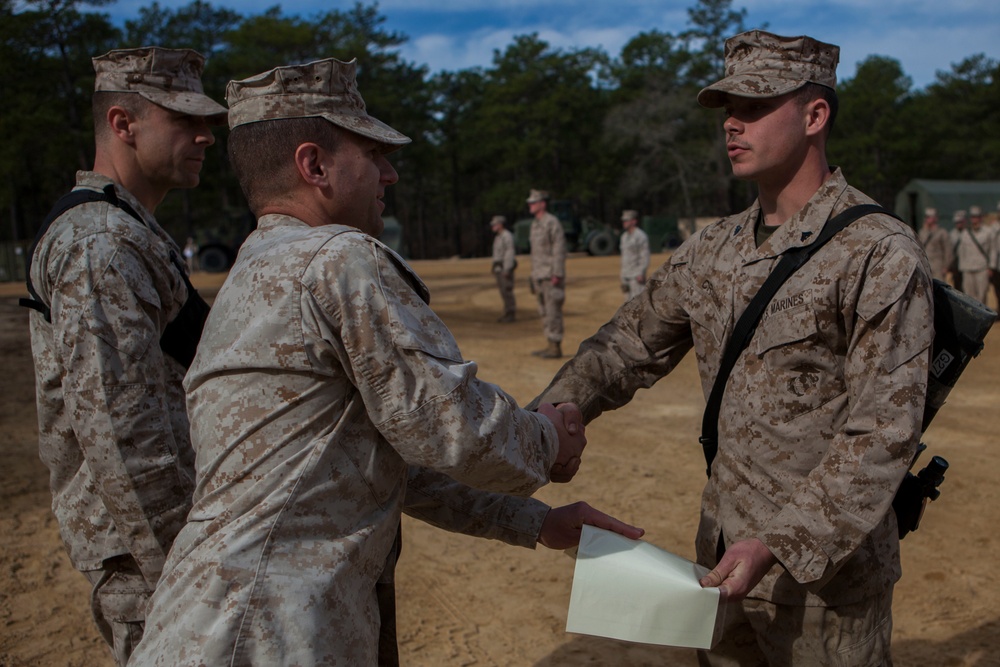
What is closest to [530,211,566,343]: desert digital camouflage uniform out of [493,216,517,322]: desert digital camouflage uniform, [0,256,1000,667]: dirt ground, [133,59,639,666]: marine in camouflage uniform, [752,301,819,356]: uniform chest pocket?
[493,216,517,322]: desert digital camouflage uniform

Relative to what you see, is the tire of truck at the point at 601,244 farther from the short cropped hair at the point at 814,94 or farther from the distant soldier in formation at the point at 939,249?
the short cropped hair at the point at 814,94

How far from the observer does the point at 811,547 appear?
236cm

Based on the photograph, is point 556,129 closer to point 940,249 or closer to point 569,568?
point 940,249

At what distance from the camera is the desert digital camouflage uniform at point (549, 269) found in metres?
13.2

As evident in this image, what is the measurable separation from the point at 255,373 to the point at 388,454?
358 mm

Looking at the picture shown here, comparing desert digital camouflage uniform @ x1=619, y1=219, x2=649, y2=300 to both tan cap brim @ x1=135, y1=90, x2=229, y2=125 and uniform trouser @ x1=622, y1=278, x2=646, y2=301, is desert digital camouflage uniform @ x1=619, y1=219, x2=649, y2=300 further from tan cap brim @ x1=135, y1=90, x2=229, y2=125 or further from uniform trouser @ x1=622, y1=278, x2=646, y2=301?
tan cap brim @ x1=135, y1=90, x2=229, y2=125

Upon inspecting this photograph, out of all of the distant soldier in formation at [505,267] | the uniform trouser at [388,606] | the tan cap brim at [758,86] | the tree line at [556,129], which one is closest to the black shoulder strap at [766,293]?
the tan cap brim at [758,86]

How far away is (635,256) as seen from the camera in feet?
49.9

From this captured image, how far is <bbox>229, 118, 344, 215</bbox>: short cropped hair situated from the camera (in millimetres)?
2166

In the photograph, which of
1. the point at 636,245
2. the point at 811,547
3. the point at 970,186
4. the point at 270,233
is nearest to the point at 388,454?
the point at 270,233

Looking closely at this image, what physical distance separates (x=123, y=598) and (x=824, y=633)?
2095 mm

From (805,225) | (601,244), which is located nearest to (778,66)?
(805,225)

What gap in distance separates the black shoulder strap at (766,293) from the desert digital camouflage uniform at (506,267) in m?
14.3

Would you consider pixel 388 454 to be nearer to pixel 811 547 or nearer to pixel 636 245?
pixel 811 547
